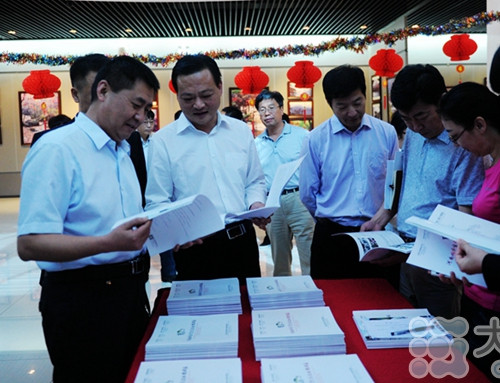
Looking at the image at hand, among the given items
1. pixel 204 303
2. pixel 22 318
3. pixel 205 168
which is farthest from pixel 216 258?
pixel 22 318

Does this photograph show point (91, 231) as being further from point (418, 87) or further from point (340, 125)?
point (340, 125)

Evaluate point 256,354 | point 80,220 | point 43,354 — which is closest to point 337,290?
point 256,354

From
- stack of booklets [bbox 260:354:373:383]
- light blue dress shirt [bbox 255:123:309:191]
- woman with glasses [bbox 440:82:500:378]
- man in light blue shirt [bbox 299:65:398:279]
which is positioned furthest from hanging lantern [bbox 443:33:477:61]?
stack of booklets [bbox 260:354:373:383]

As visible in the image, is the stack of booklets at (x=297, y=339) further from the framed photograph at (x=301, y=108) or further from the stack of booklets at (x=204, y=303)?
the framed photograph at (x=301, y=108)

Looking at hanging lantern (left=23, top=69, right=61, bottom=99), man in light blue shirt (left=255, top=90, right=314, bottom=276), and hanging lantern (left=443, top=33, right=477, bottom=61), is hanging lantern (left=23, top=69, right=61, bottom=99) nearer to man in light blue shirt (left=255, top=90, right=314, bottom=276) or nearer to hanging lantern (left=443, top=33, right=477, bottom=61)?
man in light blue shirt (left=255, top=90, right=314, bottom=276)

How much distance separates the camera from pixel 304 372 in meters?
1.17

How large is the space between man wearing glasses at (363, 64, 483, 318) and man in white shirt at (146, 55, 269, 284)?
0.64 m

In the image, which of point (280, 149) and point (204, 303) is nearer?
point (204, 303)

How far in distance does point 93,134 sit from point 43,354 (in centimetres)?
216

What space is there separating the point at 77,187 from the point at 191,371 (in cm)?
64

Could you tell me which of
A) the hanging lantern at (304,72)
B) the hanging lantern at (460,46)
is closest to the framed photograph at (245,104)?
the hanging lantern at (304,72)

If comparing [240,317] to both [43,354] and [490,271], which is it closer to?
[490,271]

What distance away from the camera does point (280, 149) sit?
15.9ft

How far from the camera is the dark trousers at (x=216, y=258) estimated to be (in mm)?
2242
